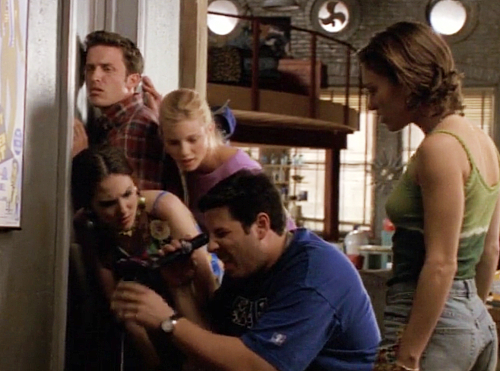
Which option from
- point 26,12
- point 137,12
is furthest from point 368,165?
point 26,12

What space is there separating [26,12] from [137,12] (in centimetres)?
87

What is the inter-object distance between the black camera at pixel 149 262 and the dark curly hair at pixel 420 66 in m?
0.62

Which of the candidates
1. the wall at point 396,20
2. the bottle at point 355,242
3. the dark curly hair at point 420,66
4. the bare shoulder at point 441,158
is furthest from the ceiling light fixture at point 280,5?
the bare shoulder at point 441,158

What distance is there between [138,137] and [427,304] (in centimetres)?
114

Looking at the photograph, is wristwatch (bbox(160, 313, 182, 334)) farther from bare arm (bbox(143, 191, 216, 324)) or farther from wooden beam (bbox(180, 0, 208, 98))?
wooden beam (bbox(180, 0, 208, 98))

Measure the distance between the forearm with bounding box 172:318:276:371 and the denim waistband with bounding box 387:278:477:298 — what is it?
0.32 meters

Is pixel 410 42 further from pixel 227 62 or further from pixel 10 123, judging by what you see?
pixel 227 62

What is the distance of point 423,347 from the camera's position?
1.86 metres

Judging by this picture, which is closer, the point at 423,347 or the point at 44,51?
the point at 423,347

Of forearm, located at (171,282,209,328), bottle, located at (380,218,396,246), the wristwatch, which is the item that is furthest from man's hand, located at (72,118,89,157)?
bottle, located at (380,218,396,246)

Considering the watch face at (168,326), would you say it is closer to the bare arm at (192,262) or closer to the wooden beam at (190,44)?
the bare arm at (192,262)

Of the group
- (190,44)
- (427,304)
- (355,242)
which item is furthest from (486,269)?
(355,242)

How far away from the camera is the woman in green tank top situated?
1.85 metres

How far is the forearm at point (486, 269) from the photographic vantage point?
2.11m
